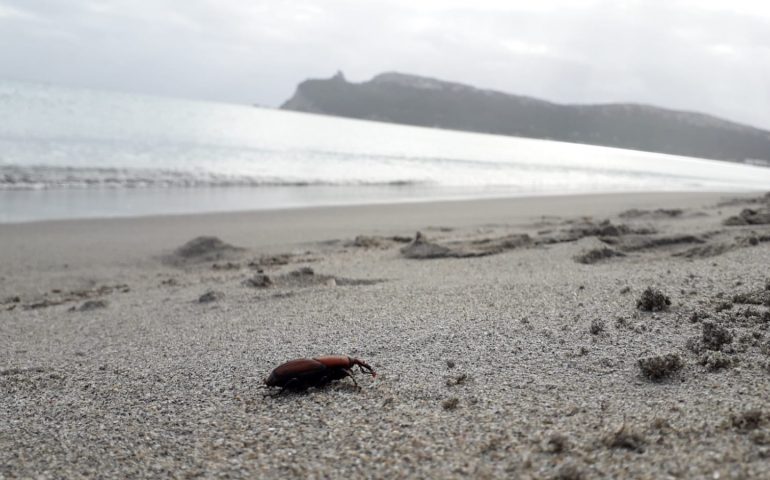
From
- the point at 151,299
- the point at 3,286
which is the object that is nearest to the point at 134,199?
the point at 3,286

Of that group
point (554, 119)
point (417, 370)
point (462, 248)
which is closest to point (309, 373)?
point (417, 370)

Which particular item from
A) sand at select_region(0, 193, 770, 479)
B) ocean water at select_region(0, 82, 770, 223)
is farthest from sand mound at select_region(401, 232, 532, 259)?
ocean water at select_region(0, 82, 770, 223)

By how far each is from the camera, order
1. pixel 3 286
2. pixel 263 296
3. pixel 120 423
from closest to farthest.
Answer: pixel 120 423 < pixel 263 296 < pixel 3 286

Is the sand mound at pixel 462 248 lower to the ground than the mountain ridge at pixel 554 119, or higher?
lower

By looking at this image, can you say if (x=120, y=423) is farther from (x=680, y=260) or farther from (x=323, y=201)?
(x=323, y=201)

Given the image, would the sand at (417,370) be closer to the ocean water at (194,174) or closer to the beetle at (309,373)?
the beetle at (309,373)

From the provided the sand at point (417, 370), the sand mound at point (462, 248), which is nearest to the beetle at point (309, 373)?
the sand at point (417, 370)
